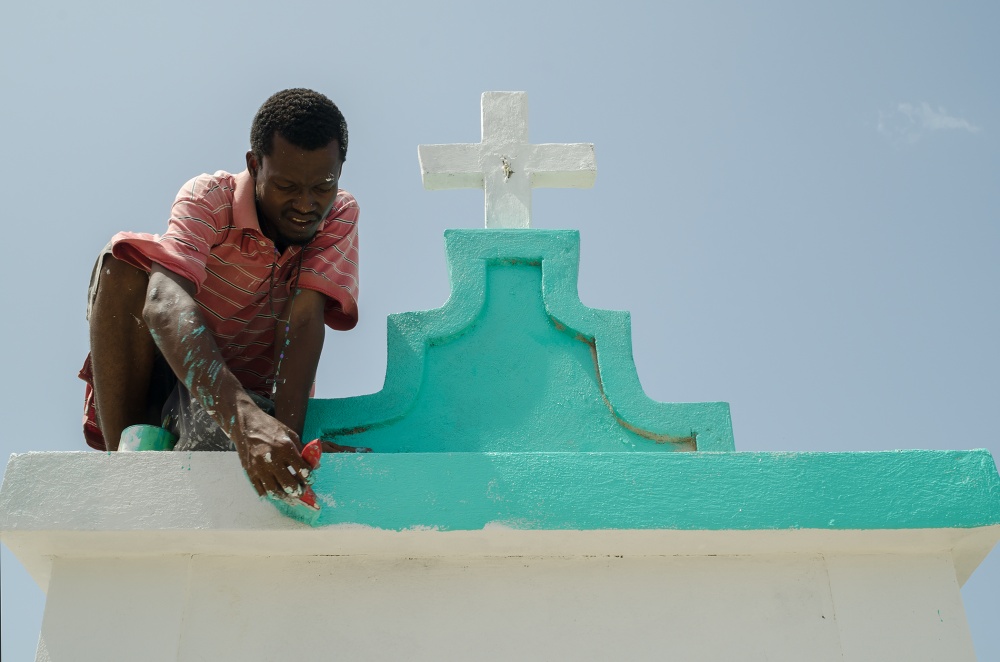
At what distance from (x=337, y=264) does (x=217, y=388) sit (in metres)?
0.78

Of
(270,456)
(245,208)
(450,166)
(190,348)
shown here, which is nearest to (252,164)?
(245,208)

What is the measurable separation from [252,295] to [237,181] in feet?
1.26

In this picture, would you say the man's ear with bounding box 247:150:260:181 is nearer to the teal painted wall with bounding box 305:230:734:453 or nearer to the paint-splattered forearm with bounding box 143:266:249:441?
the paint-splattered forearm with bounding box 143:266:249:441

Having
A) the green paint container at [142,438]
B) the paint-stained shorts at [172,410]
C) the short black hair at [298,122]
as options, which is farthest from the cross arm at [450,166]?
the green paint container at [142,438]

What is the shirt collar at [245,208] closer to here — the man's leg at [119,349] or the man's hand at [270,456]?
the man's leg at [119,349]

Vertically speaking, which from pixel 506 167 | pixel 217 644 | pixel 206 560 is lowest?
pixel 217 644

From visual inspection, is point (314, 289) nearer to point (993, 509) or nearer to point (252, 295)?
point (252, 295)

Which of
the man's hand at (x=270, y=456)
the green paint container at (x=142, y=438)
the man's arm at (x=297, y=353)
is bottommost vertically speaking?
the man's hand at (x=270, y=456)

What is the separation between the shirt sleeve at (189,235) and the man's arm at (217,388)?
4 centimetres

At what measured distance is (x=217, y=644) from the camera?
2986mm

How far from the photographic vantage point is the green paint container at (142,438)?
10.9 feet

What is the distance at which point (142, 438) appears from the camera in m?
3.31

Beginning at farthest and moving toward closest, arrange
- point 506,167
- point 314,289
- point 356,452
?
point 506,167
point 314,289
point 356,452

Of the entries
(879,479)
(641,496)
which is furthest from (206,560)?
(879,479)
